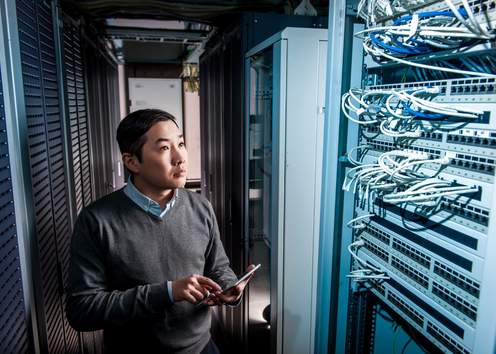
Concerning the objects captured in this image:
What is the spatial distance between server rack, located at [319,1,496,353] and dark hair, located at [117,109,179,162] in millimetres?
619

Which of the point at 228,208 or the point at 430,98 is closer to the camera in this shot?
the point at 430,98

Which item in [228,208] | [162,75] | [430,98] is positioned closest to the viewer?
[430,98]

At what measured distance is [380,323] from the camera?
1.30 meters

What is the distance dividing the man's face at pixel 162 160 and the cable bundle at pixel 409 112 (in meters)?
0.61

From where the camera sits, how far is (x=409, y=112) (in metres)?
0.93

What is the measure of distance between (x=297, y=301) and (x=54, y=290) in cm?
106

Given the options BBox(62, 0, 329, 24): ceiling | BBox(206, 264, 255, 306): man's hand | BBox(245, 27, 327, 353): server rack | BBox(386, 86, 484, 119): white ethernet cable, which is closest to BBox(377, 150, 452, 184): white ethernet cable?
BBox(386, 86, 484, 119): white ethernet cable

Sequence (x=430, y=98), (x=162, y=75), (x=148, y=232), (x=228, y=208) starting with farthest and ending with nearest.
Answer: (x=162, y=75) → (x=228, y=208) → (x=148, y=232) → (x=430, y=98)

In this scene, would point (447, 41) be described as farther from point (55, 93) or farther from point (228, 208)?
point (228, 208)

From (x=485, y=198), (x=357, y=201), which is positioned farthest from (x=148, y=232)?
(x=485, y=198)

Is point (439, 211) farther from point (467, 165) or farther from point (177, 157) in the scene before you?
point (177, 157)

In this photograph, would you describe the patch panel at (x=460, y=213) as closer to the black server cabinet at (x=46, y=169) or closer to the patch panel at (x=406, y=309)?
the patch panel at (x=406, y=309)

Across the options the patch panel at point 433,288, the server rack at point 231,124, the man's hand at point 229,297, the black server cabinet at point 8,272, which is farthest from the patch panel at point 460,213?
the server rack at point 231,124

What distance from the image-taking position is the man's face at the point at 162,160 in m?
1.28
